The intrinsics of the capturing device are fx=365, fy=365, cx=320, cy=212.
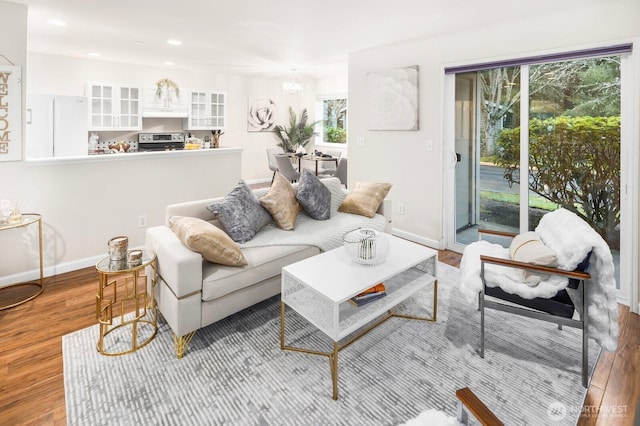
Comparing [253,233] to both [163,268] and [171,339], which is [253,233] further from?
[171,339]

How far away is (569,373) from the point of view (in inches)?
79.8

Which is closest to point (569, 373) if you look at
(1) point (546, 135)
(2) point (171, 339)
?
(1) point (546, 135)

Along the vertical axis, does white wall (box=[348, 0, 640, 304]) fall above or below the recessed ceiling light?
below

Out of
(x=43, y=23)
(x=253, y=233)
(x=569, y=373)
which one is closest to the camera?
(x=569, y=373)

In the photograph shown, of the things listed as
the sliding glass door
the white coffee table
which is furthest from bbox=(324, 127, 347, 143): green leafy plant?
the white coffee table

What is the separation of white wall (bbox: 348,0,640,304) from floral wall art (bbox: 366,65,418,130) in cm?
9

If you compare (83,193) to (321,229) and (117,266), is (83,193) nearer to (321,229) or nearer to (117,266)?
(117,266)

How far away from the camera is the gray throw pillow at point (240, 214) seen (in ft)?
9.03

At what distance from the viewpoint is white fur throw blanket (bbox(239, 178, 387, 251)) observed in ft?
9.29

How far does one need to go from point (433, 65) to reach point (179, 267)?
3.39m

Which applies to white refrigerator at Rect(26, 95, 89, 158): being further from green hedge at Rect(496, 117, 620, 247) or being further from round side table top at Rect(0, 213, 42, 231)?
green hedge at Rect(496, 117, 620, 247)

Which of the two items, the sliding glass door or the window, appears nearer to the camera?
the sliding glass door

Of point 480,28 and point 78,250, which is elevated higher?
point 480,28

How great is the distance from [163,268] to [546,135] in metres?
3.37
